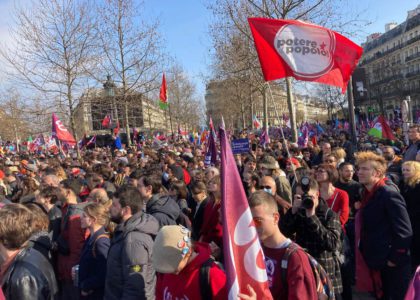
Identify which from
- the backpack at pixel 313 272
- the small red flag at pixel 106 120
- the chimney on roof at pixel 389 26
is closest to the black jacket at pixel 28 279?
the backpack at pixel 313 272

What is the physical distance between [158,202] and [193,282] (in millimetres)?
2381

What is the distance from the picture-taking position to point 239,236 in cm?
210

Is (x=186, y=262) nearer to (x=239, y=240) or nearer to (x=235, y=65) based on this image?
(x=239, y=240)

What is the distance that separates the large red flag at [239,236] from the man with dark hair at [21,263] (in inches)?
60.5

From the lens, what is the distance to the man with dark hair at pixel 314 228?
122 inches

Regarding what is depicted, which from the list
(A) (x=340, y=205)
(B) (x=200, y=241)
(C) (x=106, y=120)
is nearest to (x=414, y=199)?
(A) (x=340, y=205)

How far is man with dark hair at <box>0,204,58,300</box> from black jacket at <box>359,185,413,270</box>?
2.89m

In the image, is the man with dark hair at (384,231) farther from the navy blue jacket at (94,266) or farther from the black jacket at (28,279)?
the black jacket at (28,279)

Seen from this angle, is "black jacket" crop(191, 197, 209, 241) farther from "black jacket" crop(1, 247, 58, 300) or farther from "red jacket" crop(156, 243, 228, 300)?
"red jacket" crop(156, 243, 228, 300)

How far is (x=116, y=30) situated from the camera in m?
20.4

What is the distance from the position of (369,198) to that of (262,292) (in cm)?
229

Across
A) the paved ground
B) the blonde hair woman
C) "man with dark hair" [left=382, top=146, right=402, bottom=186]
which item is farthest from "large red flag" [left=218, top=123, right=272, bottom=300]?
"man with dark hair" [left=382, top=146, right=402, bottom=186]

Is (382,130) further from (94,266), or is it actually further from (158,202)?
(94,266)

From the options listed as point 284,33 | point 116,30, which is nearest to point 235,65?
point 116,30
